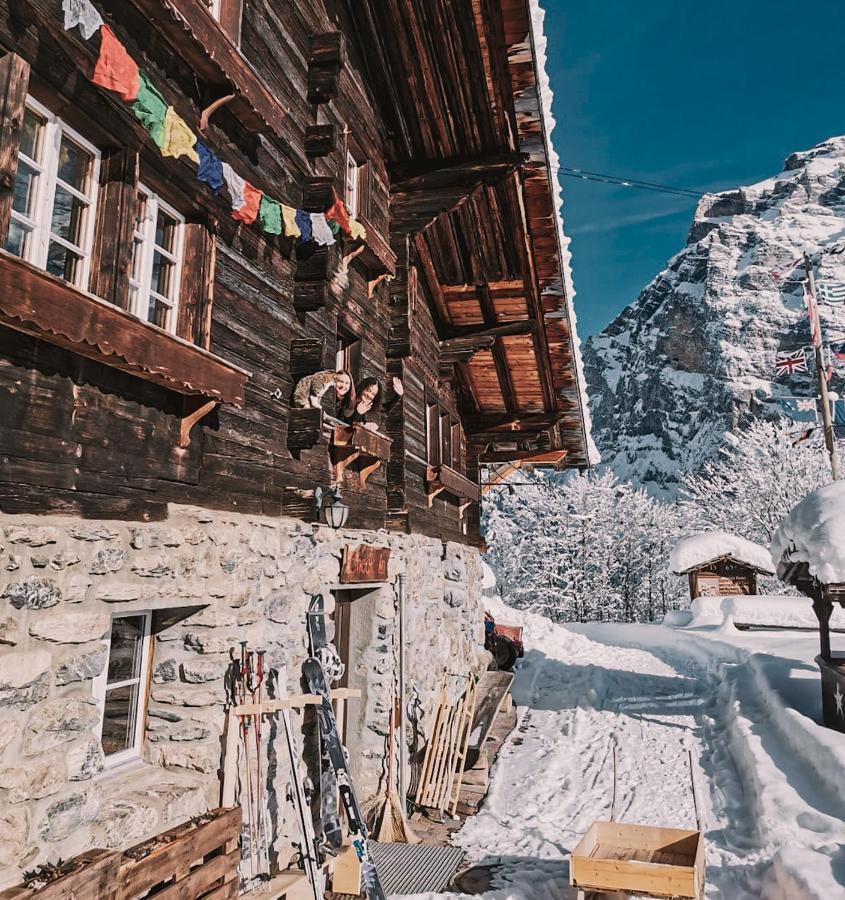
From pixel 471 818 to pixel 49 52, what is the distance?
813 centimetres

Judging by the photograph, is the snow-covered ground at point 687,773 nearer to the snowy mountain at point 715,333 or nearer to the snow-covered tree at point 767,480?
the snow-covered tree at point 767,480

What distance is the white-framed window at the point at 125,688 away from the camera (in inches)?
Answer: 167

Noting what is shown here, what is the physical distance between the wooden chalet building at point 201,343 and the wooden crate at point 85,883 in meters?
0.13

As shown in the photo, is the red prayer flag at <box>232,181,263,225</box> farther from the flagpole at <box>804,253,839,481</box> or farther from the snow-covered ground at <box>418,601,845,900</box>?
the flagpole at <box>804,253,839,481</box>

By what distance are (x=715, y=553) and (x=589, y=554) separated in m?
9.47

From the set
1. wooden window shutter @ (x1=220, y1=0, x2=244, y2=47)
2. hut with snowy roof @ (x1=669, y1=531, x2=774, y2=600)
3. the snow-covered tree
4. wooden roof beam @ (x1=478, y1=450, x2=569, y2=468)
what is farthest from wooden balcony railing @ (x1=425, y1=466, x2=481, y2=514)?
the snow-covered tree

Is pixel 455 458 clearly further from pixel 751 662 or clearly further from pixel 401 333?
pixel 751 662

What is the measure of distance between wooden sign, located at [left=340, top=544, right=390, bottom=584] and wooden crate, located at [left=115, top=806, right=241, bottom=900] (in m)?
2.64

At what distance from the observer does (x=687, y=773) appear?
9.41 meters

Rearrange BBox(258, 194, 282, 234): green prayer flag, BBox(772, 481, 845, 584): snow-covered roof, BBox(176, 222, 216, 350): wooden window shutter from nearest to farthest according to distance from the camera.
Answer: BBox(176, 222, 216, 350): wooden window shutter < BBox(258, 194, 282, 234): green prayer flag < BBox(772, 481, 845, 584): snow-covered roof

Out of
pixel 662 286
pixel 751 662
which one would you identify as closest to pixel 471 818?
pixel 751 662

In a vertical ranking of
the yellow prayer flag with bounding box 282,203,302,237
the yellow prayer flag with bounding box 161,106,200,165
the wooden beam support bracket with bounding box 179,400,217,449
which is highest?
the yellow prayer flag with bounding box 282,203,302,237

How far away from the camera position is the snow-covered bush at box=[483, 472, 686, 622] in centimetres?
3900

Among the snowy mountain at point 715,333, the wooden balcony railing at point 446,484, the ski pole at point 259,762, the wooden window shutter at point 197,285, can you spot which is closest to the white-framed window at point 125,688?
the ski pole at point 259,762
